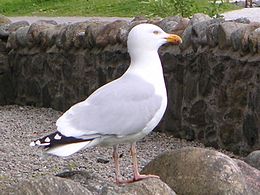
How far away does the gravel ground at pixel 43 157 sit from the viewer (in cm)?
793

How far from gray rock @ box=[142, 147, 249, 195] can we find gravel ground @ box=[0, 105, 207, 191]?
3.23 ft

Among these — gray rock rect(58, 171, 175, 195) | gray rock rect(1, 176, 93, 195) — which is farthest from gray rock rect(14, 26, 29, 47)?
gray rock rect(1, 176, 93, 195)

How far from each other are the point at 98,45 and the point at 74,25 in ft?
2.84

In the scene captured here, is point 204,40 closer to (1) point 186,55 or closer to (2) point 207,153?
(1) point 186,55

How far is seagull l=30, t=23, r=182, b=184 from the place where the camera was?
532 centimetres

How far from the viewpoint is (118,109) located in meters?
5.52

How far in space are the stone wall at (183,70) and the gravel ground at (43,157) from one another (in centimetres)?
40

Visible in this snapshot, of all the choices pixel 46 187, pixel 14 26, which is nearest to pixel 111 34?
pixel 14 26

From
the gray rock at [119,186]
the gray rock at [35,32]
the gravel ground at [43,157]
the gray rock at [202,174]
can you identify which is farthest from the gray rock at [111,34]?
the gray rock at [119,186]

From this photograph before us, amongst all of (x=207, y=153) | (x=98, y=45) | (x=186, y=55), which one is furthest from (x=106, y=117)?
(x=98, y=45)

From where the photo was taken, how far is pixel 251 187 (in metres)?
5.97

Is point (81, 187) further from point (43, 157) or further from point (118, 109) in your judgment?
point (43, 157)

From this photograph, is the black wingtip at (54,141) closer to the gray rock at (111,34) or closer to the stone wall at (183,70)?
the stone wall at (183,70)

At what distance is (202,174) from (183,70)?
153 inches
